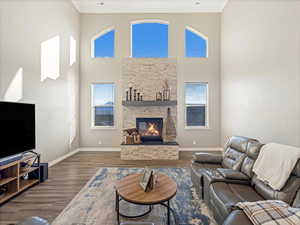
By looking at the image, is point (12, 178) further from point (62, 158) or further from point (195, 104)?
point (195, 104)

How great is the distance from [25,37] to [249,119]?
5.30m

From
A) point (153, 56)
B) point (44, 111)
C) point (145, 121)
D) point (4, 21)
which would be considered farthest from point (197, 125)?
point (4, 21)

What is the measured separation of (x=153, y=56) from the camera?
613 centimetres

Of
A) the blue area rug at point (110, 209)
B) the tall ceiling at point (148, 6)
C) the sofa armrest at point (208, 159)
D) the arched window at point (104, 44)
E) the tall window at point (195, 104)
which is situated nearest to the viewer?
the blue area rug at point (110, 209)

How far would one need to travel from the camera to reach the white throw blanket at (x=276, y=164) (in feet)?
5.83

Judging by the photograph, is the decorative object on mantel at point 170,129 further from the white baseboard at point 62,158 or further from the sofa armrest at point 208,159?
the white baseboard at point 62,158

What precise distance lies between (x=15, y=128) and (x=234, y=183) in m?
3.46

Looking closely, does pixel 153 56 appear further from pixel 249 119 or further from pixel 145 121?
pixel 249 119

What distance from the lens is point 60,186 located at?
10.4ft

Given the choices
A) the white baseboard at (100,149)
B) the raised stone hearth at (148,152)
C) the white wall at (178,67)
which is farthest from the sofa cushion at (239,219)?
the white baseboard at (100,149)

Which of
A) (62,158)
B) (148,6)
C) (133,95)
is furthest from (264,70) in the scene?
(62,158)

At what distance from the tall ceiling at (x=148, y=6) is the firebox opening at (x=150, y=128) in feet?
12.9

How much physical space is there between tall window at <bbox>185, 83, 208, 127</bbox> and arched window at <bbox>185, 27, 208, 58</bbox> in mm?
1118

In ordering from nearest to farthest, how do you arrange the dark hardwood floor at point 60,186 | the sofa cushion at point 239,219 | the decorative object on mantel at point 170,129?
1. the sofa cushion at point 239,219
2. the dark hardwood floor at point 60,186
3. the decorative object on mantel at point 170,129
